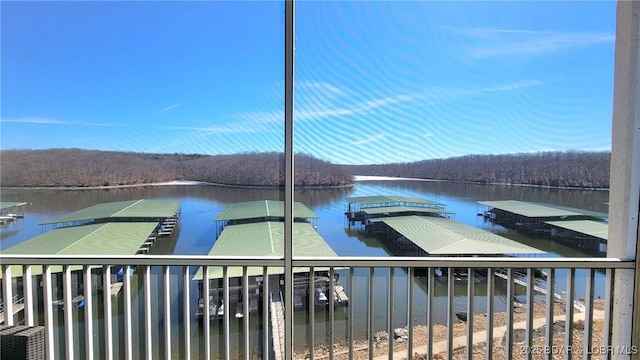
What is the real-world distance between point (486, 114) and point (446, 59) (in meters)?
0.41

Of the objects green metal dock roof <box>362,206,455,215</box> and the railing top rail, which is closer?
the railing top rail

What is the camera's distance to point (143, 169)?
1.83m

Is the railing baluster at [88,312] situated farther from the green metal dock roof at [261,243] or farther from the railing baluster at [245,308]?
the railing baluster at [245,308]

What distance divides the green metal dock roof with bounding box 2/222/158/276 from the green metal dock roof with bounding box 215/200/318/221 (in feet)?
1.45

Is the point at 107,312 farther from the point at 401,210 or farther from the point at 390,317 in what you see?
the point at 401,210

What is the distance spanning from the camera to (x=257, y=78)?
6.03 feet

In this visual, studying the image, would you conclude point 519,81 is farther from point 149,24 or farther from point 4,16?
point 4,16

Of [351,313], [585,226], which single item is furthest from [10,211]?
[585,226]

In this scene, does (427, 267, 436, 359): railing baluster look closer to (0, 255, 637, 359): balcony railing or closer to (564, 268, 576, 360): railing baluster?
(0, 255, 637, 359): balcony railing

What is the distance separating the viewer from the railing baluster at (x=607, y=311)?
178cm

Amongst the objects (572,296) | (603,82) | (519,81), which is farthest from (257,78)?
(572,296)

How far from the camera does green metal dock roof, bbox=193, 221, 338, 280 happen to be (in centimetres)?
177

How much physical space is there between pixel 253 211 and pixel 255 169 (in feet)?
0.83

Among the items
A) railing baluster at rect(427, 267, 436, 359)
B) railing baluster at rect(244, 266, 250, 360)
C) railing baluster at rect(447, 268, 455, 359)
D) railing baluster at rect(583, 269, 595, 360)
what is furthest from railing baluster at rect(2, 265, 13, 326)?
railing baluster at rect(583, 269, 595, 360)
